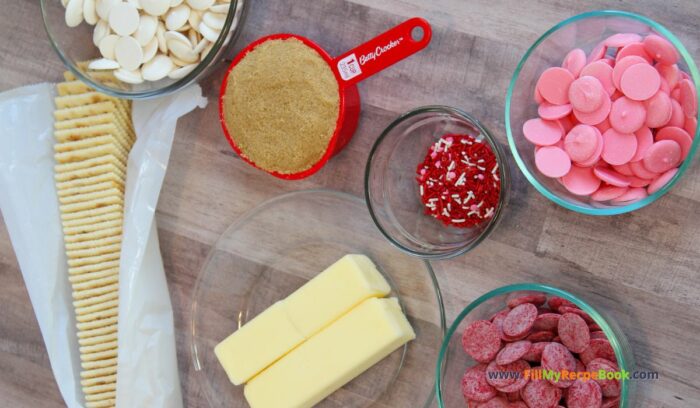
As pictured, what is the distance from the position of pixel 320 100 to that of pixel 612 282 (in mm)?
643

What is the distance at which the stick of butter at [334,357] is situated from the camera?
1.47 metres

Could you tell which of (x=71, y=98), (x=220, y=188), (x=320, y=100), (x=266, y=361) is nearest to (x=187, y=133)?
(x=220, y=188)

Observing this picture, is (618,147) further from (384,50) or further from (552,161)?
(384,50)

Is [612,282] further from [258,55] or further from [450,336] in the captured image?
[258,55]

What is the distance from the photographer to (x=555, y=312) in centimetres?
139

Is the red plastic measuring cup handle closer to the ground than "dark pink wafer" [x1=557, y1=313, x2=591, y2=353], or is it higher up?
higher up

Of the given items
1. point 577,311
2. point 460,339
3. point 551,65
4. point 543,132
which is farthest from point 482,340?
point 551,65

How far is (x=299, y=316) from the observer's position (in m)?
1.54

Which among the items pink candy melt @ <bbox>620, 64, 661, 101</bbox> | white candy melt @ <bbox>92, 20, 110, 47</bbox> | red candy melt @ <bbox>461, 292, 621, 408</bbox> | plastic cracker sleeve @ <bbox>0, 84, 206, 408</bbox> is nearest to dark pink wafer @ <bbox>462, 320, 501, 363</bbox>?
red candy melt @ <bbox>461, 292, 621, 408</bbox>

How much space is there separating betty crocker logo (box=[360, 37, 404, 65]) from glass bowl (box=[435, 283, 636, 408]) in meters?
0.48

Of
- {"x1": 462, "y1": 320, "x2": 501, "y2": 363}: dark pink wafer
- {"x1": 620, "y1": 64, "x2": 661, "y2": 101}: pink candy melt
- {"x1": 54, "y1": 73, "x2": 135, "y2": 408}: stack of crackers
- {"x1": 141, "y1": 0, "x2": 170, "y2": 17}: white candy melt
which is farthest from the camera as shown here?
{"x1": 54, "y1": 73, "x2": 135, "y2": 408}: stack of crackers

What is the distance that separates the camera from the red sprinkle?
1.44 meters

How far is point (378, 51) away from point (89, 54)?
616 millimetres

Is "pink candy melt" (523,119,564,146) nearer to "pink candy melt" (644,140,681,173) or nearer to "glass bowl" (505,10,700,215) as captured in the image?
"glass bowl" (505,10,700,215)
